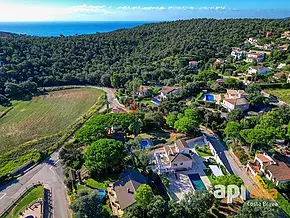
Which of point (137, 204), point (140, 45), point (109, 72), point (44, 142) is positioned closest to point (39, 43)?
point (109, 72)

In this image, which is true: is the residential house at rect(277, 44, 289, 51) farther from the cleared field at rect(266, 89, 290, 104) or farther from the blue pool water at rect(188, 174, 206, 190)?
the blue pool water at rect(188, 174, 206, 190)

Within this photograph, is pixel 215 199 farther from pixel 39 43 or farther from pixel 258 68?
pixel 39 43

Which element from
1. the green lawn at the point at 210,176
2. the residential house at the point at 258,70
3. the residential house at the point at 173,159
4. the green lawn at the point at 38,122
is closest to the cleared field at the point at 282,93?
the residential house at the point at 258,70

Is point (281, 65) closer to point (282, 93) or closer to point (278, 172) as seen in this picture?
point (282, 93)

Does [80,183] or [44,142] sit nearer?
[80,183]

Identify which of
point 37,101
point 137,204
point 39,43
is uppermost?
point 39,43

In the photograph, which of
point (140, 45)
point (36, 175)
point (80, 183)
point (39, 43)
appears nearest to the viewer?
point (80, 183)

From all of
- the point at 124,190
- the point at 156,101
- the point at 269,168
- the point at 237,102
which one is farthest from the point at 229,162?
the point at 156,101

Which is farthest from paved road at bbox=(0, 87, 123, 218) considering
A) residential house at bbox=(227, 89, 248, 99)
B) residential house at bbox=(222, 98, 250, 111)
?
residential house at bbox=(227, 89, 248, 99)
